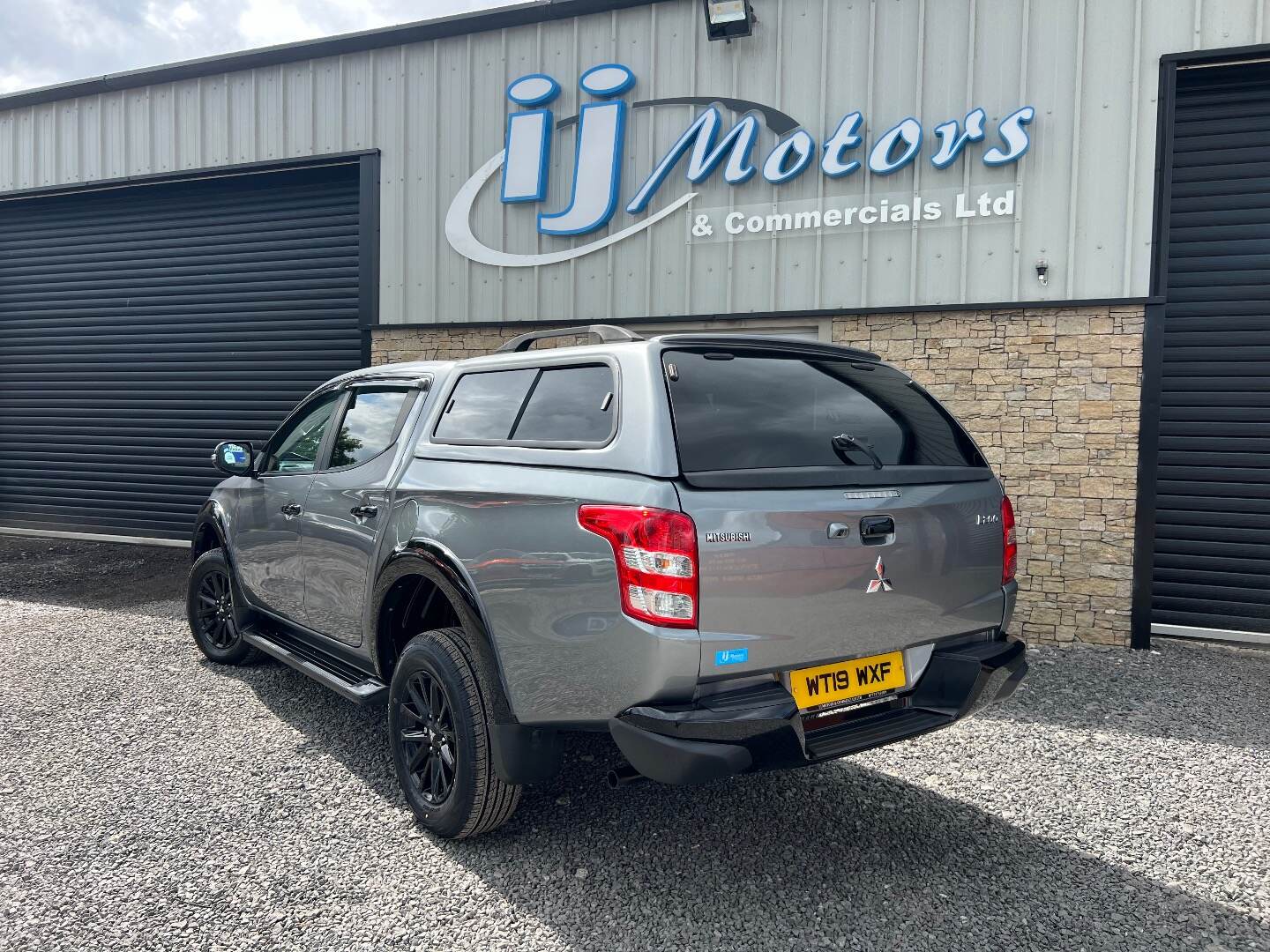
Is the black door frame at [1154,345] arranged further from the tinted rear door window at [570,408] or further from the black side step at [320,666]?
the black side step at [320,666]

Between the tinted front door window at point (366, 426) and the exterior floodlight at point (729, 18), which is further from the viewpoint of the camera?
the exterior floodlight at point (729, 18)

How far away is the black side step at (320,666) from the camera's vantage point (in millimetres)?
3576

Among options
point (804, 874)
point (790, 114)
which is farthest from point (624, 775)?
point (790, 114)

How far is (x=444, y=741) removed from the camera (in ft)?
10.3

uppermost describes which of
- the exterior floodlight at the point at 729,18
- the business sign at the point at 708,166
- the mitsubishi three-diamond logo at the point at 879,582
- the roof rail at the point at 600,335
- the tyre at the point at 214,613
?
the exterior floodlight at the point at 729,18

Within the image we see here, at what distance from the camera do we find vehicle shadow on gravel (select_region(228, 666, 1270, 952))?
2639mm

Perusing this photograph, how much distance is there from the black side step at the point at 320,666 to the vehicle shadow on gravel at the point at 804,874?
0.39 metres

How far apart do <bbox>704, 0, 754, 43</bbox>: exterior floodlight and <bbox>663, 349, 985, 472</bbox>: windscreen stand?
4.79 meters

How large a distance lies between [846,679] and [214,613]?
4.10 metres

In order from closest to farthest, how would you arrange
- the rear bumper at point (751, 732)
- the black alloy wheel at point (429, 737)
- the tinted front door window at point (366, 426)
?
the rear bumper at point (751, 732)
the black alloy wheel at point (429, 737)
the tinted front door window at point (366, 426)

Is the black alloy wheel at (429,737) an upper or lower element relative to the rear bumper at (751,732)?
lower

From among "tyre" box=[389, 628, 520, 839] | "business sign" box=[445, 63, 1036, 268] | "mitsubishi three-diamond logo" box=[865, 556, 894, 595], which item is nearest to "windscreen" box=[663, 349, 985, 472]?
"mitsubishi three-diamond logo" box=[865, 556, 894, 595]

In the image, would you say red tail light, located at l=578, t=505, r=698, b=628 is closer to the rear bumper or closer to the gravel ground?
the rear bumper

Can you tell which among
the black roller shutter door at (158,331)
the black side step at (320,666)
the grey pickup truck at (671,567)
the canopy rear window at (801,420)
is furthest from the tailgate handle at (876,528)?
the black roller shutter door at (158,331)
